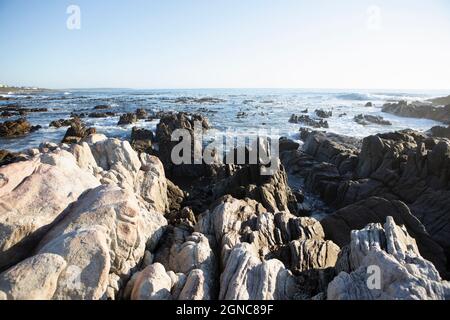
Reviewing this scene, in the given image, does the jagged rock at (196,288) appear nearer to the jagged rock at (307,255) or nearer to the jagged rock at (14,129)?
the jagged rock at (307,255)

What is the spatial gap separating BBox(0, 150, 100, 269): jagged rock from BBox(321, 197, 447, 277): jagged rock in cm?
896

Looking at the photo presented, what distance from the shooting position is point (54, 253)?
6492mm

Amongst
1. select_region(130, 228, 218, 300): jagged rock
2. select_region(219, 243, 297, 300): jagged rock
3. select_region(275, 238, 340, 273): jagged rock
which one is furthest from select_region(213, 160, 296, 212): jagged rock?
select_region(219, 243, 297, 300): jagged rock

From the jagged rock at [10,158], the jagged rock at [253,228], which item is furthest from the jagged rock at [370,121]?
the jagged rock at [10,158]

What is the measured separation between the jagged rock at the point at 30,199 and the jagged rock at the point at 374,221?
8960mm

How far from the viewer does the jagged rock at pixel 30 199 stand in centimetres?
718

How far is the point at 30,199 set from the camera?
7918 mm

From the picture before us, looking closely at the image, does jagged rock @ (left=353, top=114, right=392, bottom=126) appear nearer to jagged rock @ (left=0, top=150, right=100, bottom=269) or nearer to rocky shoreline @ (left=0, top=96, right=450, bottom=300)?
rocky shoreline @ (left=0, top=96, right=450, bottom=300)
